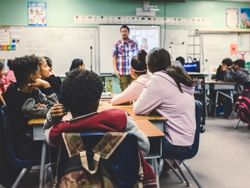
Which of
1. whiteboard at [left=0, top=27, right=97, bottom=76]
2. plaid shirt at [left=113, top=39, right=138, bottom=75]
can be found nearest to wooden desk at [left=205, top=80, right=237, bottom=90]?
plaid shirt at [left=113, top=39, right=138, bottom=75]

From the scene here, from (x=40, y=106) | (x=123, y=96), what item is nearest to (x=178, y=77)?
(x=123, y=96)

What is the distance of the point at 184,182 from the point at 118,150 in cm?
210

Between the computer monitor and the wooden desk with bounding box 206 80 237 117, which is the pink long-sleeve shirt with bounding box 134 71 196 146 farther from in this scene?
the computer monitor

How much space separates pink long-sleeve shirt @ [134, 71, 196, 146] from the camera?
2.60m

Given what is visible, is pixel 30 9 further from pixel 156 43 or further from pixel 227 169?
pixel 227 169

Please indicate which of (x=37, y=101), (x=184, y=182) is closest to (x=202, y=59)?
(x=184, y=182)

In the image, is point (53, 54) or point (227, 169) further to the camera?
point (53, 54)

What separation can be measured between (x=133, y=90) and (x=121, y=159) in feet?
6.03

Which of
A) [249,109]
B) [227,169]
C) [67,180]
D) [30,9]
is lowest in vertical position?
[227,169]

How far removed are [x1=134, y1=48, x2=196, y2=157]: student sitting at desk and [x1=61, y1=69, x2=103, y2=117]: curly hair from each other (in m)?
1.19

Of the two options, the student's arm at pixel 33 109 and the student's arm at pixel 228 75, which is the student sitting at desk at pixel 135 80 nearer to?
the student's arm at pixel 33 109

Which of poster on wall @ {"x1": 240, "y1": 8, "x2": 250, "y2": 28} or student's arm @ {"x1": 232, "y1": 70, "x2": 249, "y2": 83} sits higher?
poster on wall @ {"x1": 240, "y1": 8, "x2": 250, "y2": 28}

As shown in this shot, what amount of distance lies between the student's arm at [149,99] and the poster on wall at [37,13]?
537cm

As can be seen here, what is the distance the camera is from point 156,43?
7.96 m
